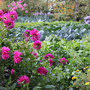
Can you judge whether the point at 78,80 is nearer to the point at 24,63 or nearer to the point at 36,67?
the point at 36,67

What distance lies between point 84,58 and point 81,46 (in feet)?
2.18

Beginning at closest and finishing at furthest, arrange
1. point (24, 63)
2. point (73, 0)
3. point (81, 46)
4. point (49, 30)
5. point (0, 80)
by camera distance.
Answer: point (0, 80)
point (24, 63)
point (81, 46)
point (49, 30)
point (73, 0)

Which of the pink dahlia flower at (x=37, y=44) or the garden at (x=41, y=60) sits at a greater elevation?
the pink dahlia flower at (x=37, y=44)

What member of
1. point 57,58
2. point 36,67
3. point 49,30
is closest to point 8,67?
point 36,67

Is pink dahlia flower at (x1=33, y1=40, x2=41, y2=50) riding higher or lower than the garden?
higher

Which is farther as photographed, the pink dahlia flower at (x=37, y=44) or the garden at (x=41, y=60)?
the pink dahlia flower at (x=37, y=44)

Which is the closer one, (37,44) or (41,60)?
(37,44)

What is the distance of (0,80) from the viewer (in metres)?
1.78

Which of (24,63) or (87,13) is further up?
(24,63)

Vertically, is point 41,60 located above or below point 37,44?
below

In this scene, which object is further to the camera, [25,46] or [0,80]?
[25,46]

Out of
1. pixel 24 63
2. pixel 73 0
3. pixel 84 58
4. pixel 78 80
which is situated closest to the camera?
pixel 24 63

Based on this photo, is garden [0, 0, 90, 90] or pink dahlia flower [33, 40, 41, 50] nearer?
garden [0, 0, 90, 90]

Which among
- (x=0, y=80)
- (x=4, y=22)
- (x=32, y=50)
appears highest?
(x=4, y=22)
